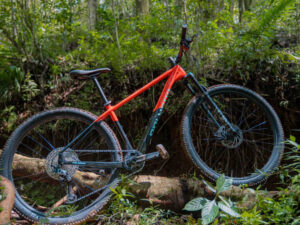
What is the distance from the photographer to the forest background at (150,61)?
304cm

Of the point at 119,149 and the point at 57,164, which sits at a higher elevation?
the point at 119,149

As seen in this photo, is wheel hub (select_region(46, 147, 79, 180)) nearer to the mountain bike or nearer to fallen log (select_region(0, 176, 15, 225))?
the mountain bike

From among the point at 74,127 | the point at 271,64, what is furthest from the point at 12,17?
the point at 271,64

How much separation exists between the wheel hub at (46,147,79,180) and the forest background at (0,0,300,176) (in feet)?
3.15

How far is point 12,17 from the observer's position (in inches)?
132

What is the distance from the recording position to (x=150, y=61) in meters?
3.14

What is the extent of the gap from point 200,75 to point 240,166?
1240mm

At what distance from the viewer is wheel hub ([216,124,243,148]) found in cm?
251

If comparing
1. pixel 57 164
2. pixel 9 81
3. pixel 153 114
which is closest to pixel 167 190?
pixel 153 114

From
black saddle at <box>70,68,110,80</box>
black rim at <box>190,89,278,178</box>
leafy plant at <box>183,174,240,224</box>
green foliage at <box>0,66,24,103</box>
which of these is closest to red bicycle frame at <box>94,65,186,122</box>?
black saddle at <box>70,68,110,80</box>

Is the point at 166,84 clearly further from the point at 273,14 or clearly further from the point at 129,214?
the point at 273,14

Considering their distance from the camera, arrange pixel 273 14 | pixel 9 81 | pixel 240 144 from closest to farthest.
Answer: pixel 273 14, pixel 240 144, pixel 9 81

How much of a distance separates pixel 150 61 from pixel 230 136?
1351 mm

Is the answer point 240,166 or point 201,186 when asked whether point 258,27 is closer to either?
point 240,166
